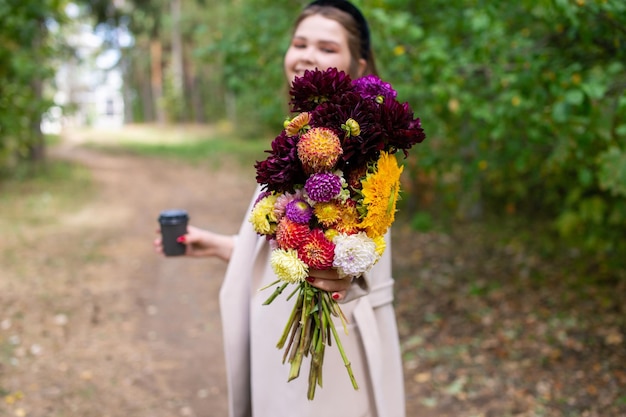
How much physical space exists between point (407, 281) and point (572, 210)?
193 centimetres

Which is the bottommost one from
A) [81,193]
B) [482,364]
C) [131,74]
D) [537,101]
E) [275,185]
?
[482,364]

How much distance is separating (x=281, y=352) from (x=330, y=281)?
40cm

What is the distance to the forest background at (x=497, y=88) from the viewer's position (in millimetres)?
3395

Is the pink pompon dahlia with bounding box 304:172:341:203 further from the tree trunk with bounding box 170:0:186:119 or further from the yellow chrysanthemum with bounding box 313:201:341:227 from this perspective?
the tree trunk with bounding box 170:0:186:119

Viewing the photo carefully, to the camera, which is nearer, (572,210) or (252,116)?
(572,210)

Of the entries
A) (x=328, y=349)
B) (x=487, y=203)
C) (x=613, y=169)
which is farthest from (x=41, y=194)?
(x=328, y=349)

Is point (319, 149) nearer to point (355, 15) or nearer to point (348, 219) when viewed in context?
point (348, 219)

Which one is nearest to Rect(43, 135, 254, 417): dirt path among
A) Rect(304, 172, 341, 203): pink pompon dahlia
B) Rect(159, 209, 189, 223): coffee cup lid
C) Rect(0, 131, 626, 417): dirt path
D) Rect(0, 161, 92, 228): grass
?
Rect(0, 131, 626, 417): dirt path

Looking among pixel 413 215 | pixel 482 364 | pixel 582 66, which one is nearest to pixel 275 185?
pixel 582 66

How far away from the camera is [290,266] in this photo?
164cm

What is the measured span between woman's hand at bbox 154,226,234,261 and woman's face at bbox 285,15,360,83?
0.76 m

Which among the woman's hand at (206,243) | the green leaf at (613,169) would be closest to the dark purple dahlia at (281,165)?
the woman's hand at (206,243)

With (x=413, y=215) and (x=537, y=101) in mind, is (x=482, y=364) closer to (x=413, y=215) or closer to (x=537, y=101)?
(x=537, y=101)

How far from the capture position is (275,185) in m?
1.71
